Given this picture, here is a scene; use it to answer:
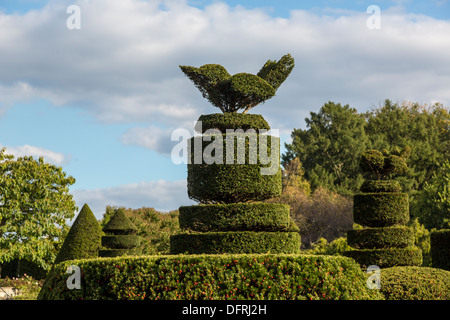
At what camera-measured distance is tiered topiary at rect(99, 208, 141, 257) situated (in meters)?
24.7

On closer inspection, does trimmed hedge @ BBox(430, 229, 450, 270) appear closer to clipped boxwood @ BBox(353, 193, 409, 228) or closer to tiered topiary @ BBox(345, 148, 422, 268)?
tiered topiary @ BBox(345, 148, 422, 268)

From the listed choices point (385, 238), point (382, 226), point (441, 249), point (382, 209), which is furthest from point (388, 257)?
point (441, 249)

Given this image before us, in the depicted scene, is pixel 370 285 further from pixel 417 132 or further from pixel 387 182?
pixel 417 132

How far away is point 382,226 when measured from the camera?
1864cm

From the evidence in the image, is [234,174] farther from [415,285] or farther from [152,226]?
[152,226]

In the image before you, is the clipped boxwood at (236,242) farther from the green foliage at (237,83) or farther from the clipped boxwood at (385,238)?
the clipped boxwood at (385,238)

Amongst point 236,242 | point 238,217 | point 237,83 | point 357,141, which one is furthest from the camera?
point 357,141

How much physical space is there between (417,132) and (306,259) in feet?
129

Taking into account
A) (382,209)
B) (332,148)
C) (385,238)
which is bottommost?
(385,238)

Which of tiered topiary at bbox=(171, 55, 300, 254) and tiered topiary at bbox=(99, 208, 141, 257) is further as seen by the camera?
tiered topiary at bbox=(99, 208, 141, 257)

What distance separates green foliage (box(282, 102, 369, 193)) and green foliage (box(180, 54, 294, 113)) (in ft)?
94.9

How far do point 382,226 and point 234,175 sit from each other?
28.3 ft

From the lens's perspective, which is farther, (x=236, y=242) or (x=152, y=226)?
(x=152, y=226)

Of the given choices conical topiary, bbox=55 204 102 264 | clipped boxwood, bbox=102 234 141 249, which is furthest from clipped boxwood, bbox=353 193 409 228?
clipped boxwood, bbox=102 234 141 249
